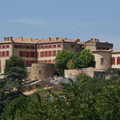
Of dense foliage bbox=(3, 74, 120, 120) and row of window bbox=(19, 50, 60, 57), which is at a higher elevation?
row of window bbox=(19, 50, 60, 57)

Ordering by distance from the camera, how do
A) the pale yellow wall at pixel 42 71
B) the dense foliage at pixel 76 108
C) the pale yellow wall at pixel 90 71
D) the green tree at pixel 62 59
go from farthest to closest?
the green tree at pixel 62 59
the pale yellow wall at pixel 42 71
the pale yellow wall at pixel 90 71
the dense foliage at pixel 76 108

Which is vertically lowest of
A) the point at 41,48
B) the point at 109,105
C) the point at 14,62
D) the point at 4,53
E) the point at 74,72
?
the point at 109,105

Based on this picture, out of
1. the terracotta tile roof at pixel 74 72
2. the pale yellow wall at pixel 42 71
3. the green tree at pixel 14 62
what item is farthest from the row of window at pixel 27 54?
the terracotta tile roof at pixel 74 72

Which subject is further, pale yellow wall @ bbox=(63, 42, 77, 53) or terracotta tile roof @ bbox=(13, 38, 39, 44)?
terracotta tile roof @ bbox=(13, 38, 39, 44)

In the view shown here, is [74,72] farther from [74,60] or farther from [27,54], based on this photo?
[27,54]

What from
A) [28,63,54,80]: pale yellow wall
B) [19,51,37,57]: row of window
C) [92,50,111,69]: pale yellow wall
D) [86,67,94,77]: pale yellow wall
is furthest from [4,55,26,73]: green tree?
[92,50,111,69]: pale yellow wall

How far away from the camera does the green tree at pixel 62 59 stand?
305 feet

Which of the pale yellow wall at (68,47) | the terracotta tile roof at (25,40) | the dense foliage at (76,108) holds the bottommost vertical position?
the dense foliage at (76,108)

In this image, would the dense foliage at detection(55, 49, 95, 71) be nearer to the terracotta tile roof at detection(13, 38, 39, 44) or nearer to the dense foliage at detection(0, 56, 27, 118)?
the terracotta tile roof at detection(13, 38, 39, 44)

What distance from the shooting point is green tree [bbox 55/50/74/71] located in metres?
92.8

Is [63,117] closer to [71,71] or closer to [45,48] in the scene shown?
[71,71]

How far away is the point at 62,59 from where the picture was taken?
9319 centimetres

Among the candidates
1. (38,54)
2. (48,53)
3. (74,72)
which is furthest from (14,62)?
(74,72)

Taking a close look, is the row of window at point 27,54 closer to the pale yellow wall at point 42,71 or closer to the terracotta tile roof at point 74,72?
the pale yellow wall at point 42,71
